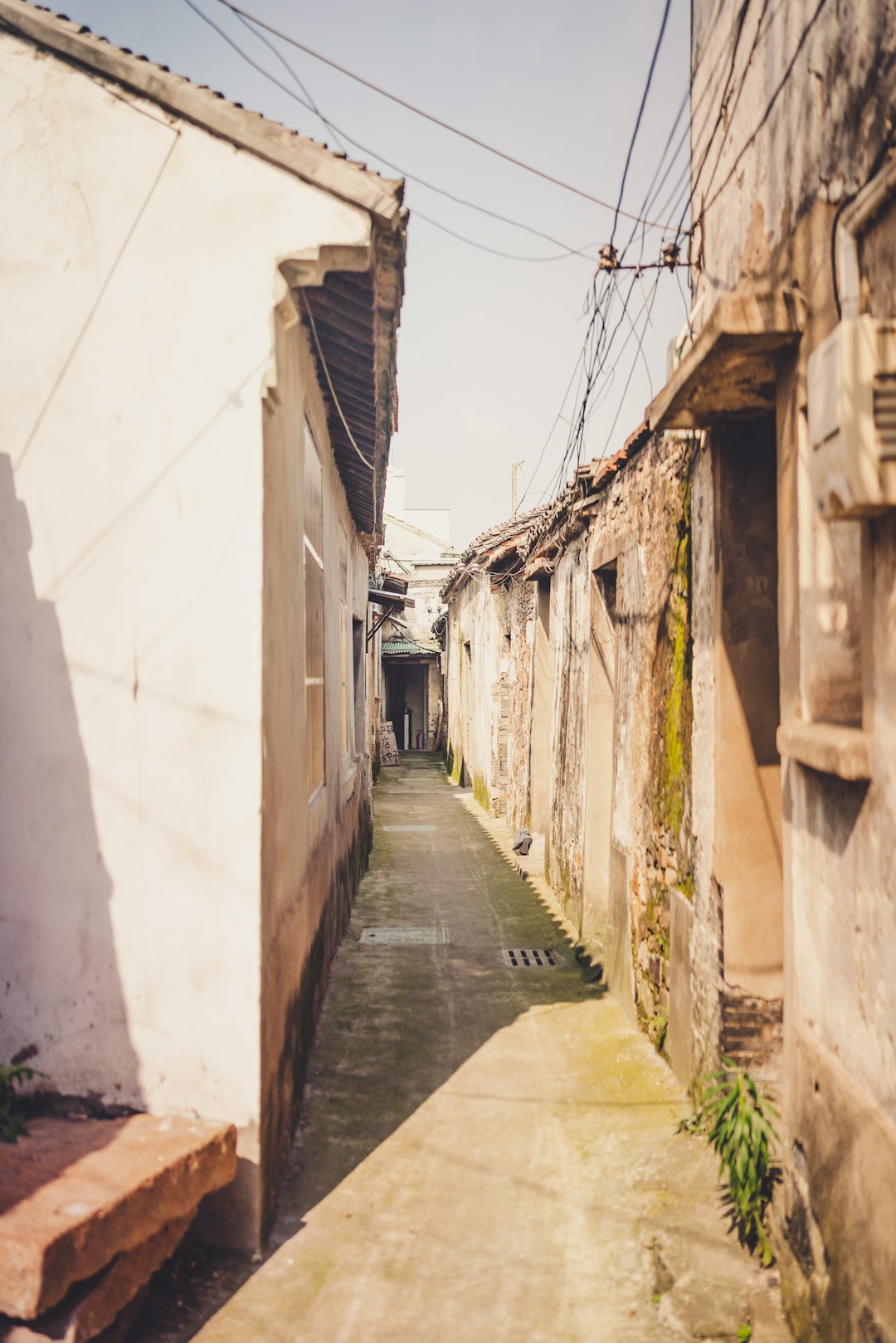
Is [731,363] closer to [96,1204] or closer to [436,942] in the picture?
[96,1204]

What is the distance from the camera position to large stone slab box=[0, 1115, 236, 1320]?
2.53 meters

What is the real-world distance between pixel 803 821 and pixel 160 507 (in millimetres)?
2620

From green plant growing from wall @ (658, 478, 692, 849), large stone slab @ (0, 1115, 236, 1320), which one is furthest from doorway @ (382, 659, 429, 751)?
large stone slab @ (0, 1115, 236, 1320)

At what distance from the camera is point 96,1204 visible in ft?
9.11

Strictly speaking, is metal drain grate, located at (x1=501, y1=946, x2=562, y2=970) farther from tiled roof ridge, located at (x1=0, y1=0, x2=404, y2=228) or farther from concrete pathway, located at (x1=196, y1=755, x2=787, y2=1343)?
tiled roof ridge, located at (x1=0, y1=0, x2=404, y2=228)

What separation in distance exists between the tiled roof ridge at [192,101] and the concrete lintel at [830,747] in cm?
255

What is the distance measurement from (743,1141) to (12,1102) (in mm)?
2865

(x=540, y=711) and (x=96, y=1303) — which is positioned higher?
(x=540, y=711)

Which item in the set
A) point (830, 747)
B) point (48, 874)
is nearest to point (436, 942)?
point (48, 874)

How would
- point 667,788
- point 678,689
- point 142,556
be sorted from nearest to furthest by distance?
point 142,556, point 678,689, point 667,788

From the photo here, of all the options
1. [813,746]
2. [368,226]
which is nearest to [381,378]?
[368,226]

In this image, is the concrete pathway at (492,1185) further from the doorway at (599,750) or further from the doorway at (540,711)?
the doorway at (540,711)

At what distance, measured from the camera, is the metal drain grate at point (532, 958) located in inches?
281

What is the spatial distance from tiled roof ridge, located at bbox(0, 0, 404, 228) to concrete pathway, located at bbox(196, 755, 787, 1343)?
408 cm
